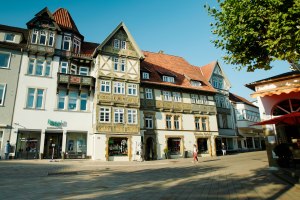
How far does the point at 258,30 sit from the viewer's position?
10.8 m

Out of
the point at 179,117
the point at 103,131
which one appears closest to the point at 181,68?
the point at 179,117

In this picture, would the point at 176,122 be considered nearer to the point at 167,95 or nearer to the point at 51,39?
the point at 167,95

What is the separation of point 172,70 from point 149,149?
1364cm

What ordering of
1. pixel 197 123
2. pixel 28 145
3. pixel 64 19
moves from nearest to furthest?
pixel 28 145 < pixel 64 19 < pixel 197 123

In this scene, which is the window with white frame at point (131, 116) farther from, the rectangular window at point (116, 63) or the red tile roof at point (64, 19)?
the red tile roof at point (64, 19)

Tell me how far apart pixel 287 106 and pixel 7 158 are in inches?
984

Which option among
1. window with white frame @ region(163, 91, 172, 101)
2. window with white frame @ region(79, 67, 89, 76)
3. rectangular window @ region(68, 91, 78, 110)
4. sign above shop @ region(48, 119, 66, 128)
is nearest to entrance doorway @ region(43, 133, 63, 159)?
sign above shop @ region(48, 119, 66, 128)

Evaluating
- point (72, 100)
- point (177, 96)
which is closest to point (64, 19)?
point (72, 100)

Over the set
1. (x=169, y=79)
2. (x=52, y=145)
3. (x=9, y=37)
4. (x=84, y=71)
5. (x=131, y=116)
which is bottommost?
(x=52, y=145)

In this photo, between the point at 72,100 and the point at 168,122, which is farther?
the point at 168,122

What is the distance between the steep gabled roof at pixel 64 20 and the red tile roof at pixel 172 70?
35.2 feet

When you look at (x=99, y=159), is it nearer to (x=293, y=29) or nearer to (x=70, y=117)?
(x=70, y=117)

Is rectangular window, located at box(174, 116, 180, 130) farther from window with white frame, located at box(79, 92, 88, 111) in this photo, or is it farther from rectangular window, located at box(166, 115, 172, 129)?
window with white frame, located at box(79, 92, 88, 111)

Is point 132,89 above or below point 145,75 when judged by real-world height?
below
